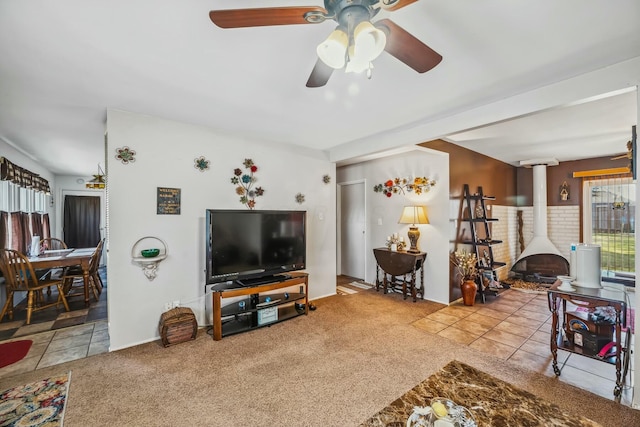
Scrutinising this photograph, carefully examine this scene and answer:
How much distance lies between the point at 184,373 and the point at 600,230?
6.35m

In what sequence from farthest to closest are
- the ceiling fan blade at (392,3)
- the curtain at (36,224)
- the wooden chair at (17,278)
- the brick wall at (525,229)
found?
the brick wall at (525,229) → the curtain at (36,224) → the wooden chair at (17,278) → the ceiling fan blade at (392,3)

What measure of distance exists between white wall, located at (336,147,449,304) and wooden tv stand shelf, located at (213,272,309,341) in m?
1.84

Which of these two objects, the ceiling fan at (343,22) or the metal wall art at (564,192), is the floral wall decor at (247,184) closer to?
the ceiling fan at (343,22)

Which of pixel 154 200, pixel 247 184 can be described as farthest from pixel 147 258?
pixel 247 184

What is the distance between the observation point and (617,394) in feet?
6.15

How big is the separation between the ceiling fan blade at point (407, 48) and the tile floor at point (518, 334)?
237cm

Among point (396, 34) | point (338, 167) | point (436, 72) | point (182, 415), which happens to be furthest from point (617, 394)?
point (338, 167)

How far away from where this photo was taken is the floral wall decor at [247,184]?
3.27m

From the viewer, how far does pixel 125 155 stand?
2.59 metres

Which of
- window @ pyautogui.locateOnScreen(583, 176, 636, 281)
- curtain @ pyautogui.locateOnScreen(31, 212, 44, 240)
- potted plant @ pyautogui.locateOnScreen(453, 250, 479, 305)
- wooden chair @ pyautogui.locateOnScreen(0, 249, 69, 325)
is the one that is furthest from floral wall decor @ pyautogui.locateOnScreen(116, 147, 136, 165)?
window @ pyautogui.locateOnScreen(583, 176, 636, 281)

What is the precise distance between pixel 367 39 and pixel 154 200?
2.55 metres

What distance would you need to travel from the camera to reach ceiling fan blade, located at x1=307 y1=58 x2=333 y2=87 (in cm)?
137

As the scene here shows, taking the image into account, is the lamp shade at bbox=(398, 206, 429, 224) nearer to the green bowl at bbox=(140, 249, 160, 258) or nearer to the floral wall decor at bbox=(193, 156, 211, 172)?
the floral wall decor at bbox=(193, 156, 211, 172)

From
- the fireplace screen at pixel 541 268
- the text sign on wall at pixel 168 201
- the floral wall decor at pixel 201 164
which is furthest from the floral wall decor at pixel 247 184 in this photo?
the fireplace screen at pixel 541 268
